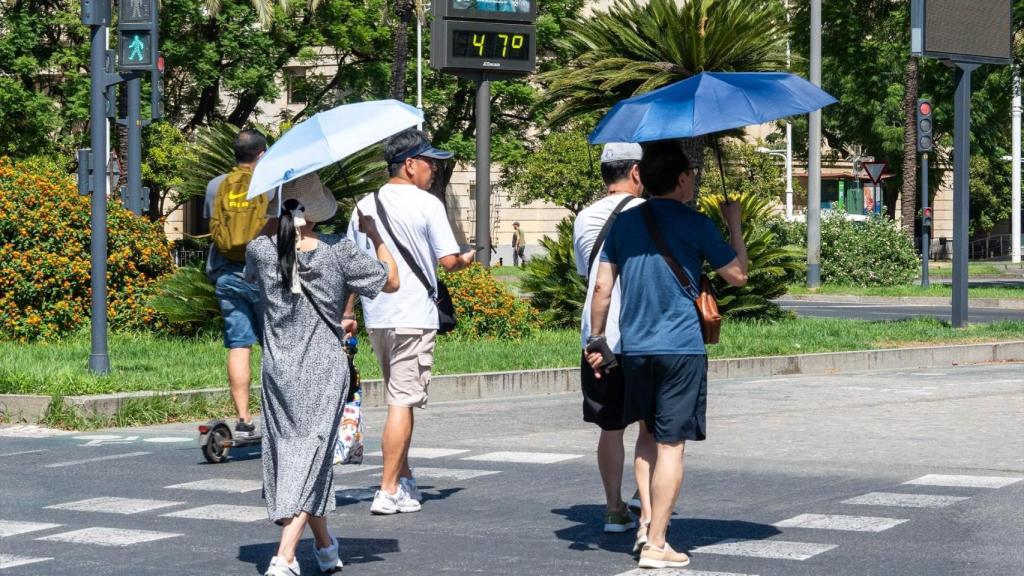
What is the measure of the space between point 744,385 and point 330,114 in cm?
857

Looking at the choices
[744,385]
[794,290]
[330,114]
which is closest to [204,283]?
[744,385]

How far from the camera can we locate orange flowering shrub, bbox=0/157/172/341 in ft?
54.9

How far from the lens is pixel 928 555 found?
259 inches

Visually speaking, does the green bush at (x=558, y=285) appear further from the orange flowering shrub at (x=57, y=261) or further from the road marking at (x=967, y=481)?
the road marking at (x=967, y=481)

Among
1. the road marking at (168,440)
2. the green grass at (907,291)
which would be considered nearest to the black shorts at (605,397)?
the road marking at (168,440)

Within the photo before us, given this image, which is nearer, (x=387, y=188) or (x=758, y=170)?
(x=387, y=188)

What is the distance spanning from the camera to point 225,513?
306 inches

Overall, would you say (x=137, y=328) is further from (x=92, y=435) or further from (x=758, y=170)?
(x=758, y=170)

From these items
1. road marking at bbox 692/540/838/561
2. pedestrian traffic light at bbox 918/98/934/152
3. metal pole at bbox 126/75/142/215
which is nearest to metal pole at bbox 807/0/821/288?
pedestrian traffic light at bbox 918/98/934/152

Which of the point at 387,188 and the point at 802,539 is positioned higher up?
the point at 387,188

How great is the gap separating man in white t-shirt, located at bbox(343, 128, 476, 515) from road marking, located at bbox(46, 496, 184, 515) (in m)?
1.13

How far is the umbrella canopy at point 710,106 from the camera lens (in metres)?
6.45

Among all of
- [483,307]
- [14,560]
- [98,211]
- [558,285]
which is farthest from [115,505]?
[558,285]

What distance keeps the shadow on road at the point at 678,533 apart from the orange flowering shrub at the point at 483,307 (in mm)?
10253
